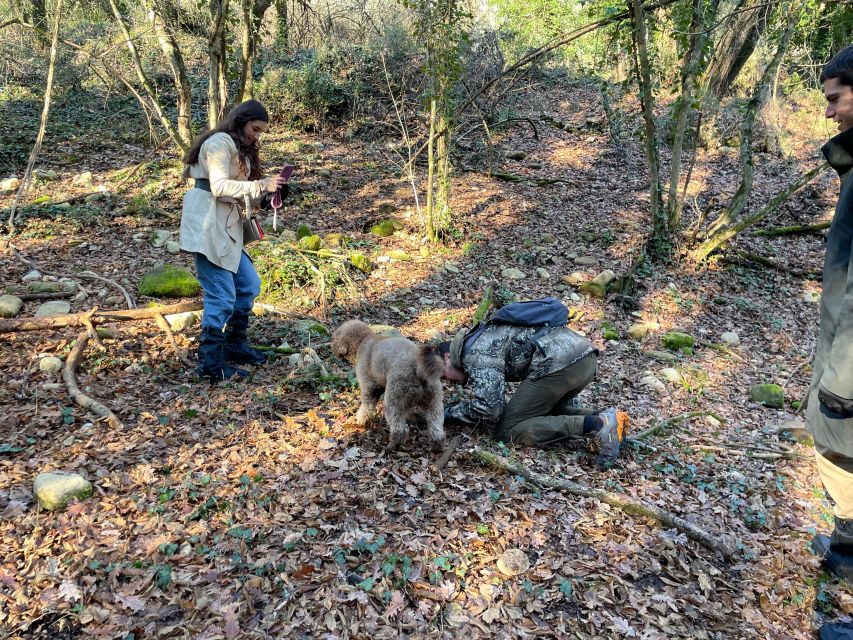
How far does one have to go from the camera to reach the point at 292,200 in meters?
11.7

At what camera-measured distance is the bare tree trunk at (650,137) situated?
343 inches

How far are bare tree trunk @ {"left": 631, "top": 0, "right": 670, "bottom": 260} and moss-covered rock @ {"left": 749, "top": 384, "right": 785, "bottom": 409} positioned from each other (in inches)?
172

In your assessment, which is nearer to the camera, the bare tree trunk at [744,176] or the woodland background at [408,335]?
the woodland background at [408,335]

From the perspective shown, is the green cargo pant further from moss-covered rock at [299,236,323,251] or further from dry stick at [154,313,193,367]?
moss-covered rock at [299,236,323,251]

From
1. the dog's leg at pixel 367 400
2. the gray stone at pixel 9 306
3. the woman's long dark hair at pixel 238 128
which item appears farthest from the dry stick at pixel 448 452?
the gray stone at pixel 9 306

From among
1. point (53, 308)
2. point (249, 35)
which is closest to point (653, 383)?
point (53, 308)

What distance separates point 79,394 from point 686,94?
10515 millimetres

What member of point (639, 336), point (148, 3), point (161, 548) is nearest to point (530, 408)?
point (161, 548)

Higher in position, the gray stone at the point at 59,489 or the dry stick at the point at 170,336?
the dry stick at the point at 170,336

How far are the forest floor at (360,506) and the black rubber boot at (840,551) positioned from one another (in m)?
0.09

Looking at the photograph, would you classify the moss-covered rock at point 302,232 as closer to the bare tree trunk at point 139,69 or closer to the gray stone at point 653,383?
the bare tree trunk at point 139,69

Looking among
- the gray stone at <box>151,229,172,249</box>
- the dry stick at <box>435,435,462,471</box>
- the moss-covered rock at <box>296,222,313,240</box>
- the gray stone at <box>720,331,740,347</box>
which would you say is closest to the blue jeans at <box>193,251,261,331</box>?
the dry stick at <box>435,435,462,471</box>

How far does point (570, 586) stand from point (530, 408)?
1755 millimetres

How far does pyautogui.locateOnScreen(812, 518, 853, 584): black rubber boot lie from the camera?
327cm
